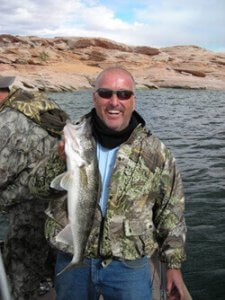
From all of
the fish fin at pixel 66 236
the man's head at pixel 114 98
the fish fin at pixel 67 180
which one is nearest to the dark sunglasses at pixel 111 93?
the man's head at pixel 114 98

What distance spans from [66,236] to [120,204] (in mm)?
500

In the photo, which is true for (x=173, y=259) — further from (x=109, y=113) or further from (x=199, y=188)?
(x=199, y=188)

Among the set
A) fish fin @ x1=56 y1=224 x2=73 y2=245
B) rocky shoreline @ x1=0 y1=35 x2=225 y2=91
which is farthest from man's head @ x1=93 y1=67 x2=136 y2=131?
rocky shoreline @ x1=0 y1=35 x2=225 y2=91

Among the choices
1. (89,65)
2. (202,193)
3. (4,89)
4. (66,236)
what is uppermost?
(4,89)

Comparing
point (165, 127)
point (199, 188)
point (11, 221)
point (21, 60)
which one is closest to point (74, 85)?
point (21, 60)

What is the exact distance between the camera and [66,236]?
3729 millimetres

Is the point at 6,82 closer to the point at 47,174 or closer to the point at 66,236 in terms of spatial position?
the point at 47,174

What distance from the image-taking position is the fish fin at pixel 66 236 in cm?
370

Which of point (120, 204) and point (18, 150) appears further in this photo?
point (18, 150)

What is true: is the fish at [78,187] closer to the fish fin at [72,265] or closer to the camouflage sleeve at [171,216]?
the fish fin at [72,265]

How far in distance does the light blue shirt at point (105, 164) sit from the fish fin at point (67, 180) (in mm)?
408

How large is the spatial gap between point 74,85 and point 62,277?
179 feet

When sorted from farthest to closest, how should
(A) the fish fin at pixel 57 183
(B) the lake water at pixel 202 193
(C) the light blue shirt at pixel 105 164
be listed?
1. (B) the lake water at pixel 202 193
2. (C) the light blue shirt at pixel 105 164
3. (A) the fish fin at pixel 57 183

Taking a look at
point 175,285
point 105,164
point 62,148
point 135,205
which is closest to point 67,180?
point 62,148
